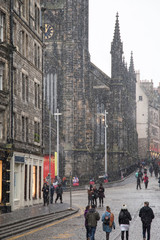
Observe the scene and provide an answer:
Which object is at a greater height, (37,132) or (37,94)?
(37,94)

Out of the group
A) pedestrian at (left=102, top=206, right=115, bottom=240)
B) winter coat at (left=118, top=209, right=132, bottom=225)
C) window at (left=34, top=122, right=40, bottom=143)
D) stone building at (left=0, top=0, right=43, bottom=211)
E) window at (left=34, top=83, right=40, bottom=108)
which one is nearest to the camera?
pedestrian at (left=102, top=206, right=115, bottom=240)

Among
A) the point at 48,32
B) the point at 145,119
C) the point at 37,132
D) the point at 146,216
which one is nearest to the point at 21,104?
the point at 37,132

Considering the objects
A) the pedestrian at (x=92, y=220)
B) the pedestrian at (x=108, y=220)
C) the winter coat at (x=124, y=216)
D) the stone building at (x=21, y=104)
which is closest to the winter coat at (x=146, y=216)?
the winter coat at (x=124, y=216)

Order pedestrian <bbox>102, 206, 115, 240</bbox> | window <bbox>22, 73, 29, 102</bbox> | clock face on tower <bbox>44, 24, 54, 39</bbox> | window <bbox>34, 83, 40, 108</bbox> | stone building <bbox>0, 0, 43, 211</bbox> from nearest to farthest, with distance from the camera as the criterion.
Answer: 1. pedestrian <bbox>102, 206, 115, 240</bbox>
2. stone building <bbox>0, 0, 43, 211</bbox>
3. window <bbox>22, 73, 29, 102</bbox>
4. window <bbox>34, 83, 40, 108</bbox>
5. clock face on tower <bbox>44, 24, 54, 39</bbox>

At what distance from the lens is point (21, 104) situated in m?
37.6

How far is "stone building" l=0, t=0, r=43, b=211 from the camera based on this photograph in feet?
110

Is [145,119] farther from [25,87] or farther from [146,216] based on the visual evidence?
[146,216]

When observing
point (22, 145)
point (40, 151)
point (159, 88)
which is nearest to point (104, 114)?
point (40, 151)

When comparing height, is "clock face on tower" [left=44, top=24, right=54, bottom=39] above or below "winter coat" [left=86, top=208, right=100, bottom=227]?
above

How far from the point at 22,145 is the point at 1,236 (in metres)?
15.7

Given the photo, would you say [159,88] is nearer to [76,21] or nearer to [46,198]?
[76,21]

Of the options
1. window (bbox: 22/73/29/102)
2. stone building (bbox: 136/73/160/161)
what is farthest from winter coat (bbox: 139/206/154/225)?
stone building (bbox: 136/73/160/161)

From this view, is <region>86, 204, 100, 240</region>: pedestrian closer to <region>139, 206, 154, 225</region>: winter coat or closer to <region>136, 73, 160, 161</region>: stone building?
<region>139, 206, 154, 225</region>: winter coat

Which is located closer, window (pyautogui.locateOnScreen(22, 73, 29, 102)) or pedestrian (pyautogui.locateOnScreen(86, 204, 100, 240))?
pedestrian (pyautogui.locateOnScreen(86, 204, 100, 240))
